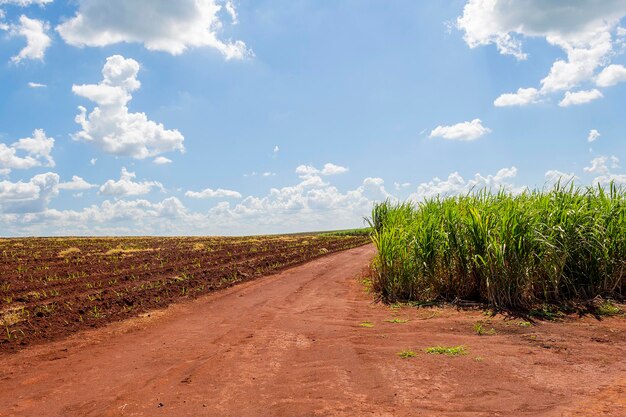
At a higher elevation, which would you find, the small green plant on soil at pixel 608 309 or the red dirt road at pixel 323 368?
the small green plant on soil at pixel 608 309

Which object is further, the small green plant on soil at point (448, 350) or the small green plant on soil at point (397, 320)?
the small green plant on soil at point (397, 320)

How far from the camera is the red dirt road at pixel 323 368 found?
4188 millimetres

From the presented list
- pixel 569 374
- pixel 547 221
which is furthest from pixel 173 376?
pixel 547 221

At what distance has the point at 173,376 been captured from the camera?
5.23 m

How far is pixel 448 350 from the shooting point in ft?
18.9

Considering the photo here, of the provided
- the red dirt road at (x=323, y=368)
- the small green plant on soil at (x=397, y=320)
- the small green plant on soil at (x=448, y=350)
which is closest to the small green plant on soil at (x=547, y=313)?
the red dirt road at (x=323, y=368)

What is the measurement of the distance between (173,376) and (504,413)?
3.76 meters

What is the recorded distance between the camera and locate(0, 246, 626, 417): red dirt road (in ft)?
13.7

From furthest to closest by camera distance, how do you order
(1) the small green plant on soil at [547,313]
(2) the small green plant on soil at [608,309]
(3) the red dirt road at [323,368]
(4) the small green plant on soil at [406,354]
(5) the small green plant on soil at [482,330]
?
(2) the small green plant on soil at [608,309] < (1) the small green plant on soil at [547,313] < (5) the small green plant on soil at [482,330] < (4) the small green plant on soil at [406,354] < (3) the red dirt road at [323,368]

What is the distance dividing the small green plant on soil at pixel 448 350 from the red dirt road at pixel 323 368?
6.4 inches

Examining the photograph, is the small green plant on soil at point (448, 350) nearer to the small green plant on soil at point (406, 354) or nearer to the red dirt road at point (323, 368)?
the red dirt road at point (323, 368)

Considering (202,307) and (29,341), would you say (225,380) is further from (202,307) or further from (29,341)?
(202,307)

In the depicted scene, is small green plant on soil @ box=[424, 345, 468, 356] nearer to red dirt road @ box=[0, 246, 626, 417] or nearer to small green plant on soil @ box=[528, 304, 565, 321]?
red dirt road @ box=[0, 246, 626, 417]

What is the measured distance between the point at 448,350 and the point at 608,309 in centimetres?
443
